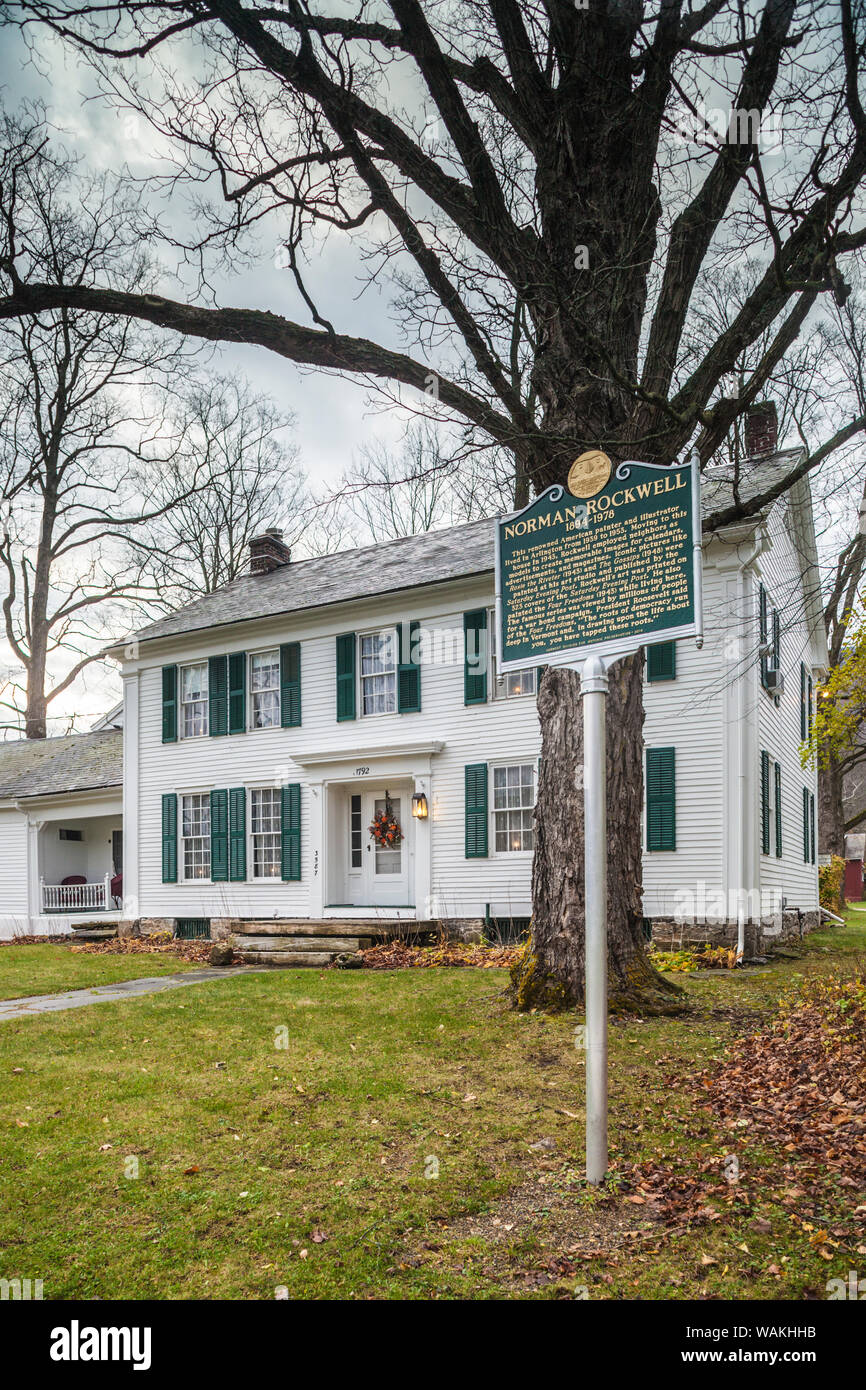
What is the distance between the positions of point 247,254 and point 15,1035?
702 cm

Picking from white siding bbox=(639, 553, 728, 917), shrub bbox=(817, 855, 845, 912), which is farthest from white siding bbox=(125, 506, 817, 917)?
shrub bbox=(817, 855, 845, 912)

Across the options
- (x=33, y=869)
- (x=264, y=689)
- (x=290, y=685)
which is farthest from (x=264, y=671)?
(x=33, y=869)

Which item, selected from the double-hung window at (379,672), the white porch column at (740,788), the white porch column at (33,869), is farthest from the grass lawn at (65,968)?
the white porch column at (740,788)

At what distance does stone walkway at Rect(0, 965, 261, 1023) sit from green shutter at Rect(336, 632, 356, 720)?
5011 millimetres

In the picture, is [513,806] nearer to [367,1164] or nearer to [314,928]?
[314,928]

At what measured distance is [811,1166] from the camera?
13.2 feet

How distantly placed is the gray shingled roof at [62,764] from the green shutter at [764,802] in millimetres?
13427

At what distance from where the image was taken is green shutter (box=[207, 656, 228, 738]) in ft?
56.0

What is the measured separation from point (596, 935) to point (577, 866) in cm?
308

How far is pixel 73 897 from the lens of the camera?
70.3ft

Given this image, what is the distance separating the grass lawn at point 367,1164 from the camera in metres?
3.25

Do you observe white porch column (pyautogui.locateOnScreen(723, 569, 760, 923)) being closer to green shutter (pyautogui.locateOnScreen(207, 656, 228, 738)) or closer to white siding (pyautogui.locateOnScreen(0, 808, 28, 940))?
green shutter (pyautogui.locateOnScreen(207, 656, 228, 738))

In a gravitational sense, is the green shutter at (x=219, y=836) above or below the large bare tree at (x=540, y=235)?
below

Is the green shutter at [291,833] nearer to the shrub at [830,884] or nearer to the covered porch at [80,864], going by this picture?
the covered porch at [80,864]
